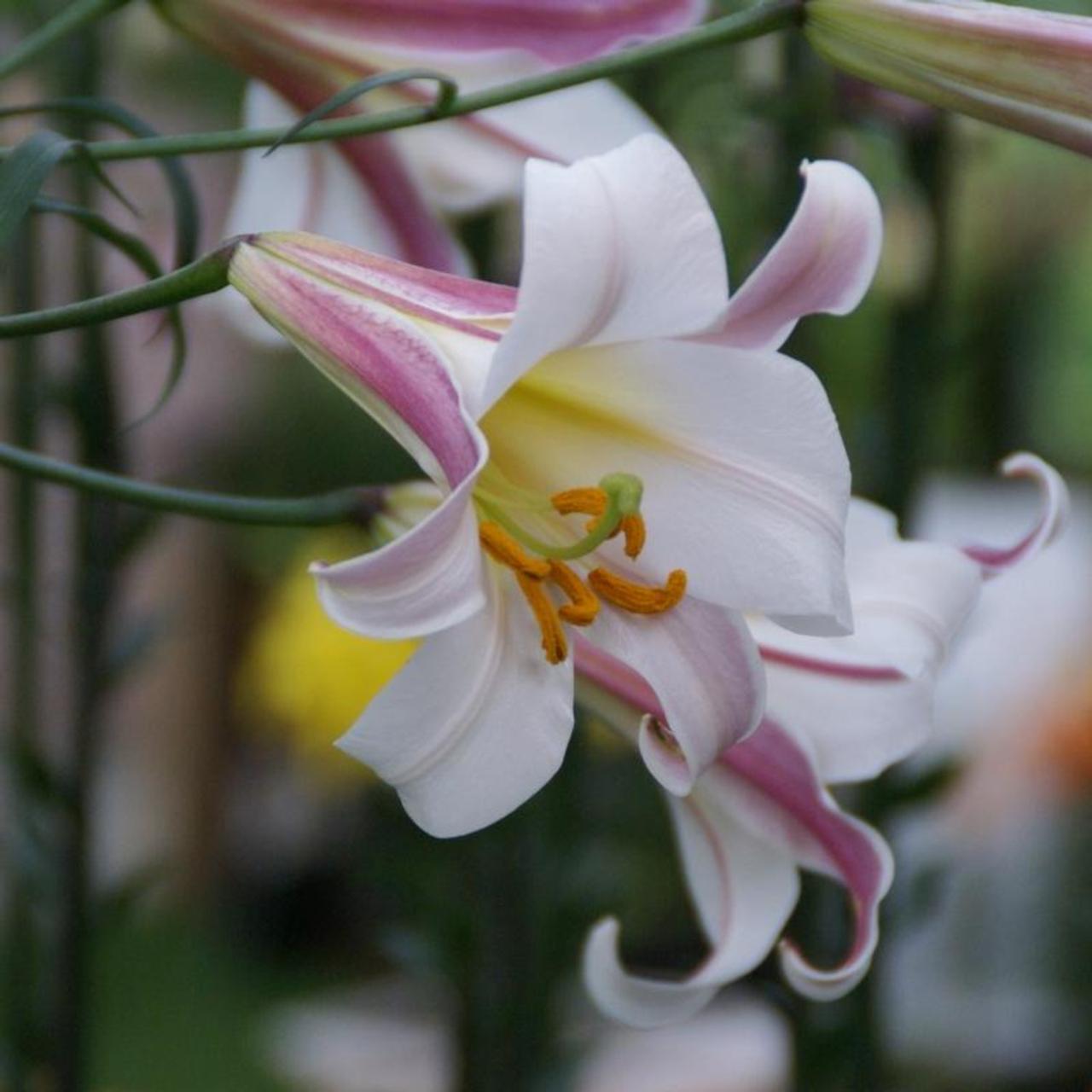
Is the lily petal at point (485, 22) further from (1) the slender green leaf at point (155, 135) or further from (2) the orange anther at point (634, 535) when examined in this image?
(2) the orange anther at point (634, 535)

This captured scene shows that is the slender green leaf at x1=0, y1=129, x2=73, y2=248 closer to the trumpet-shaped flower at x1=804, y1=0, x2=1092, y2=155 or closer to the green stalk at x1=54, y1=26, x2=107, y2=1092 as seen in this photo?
the trumpet-shaped flower at x1=804, y1=0, x2=1092, y2=155

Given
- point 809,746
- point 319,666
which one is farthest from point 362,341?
point 319,666

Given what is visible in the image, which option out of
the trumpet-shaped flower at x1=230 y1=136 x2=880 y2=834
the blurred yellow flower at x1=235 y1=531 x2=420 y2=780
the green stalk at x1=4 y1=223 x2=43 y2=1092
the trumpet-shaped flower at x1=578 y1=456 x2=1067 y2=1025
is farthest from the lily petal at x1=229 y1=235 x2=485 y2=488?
the blurred yellow flower at x1=235 y1=531 x2=420 y2=780

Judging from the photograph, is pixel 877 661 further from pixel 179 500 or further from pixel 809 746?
pixel 179 500

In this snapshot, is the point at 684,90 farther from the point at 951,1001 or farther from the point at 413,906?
the point at 951,1001

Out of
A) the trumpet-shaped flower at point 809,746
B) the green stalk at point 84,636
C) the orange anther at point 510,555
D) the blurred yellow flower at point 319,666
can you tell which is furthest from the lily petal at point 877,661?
the blurred yellow flower at point 319,666

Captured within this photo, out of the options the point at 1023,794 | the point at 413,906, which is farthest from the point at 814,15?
the point at 1023,794
